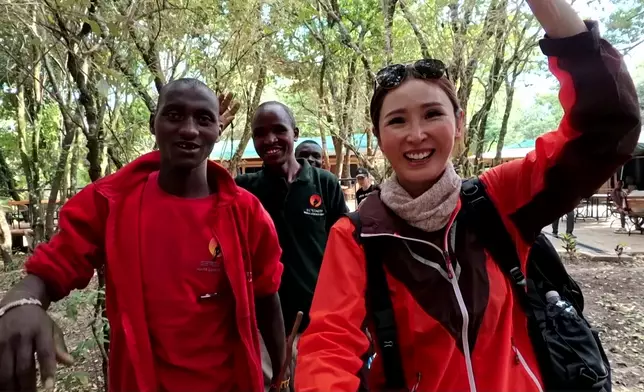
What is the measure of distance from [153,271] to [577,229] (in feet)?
44.8

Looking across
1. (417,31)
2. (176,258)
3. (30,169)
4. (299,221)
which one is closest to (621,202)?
(417,31)

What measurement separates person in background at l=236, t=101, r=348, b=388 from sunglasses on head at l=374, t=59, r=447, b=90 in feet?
4.63

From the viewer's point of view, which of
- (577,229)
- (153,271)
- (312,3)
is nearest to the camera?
(153,271)

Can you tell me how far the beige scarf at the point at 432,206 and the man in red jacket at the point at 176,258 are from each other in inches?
27.1

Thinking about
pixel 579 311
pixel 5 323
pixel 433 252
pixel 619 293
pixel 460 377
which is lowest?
pixel 619 293

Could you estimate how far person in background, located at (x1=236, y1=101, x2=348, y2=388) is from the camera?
2.67m

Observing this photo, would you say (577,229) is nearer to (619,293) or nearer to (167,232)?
(619,293)

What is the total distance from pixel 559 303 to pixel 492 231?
292 millimetres

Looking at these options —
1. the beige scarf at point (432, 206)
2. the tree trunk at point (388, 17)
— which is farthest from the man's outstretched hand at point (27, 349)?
the tree trunk at point (388, 17)

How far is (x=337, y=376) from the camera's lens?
119cm

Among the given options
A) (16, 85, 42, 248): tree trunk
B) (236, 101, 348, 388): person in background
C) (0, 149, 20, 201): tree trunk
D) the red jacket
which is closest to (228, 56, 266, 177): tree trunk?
(16, 85, 42, 248): tree trunk

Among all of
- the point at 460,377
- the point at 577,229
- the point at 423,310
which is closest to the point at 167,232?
the point at 423,310

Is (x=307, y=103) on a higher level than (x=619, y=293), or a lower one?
higher

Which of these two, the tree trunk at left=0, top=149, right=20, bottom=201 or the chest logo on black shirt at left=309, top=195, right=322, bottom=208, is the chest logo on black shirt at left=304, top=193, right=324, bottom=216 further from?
the tree trunk at left=0, top=149, right=20, bottom=201
